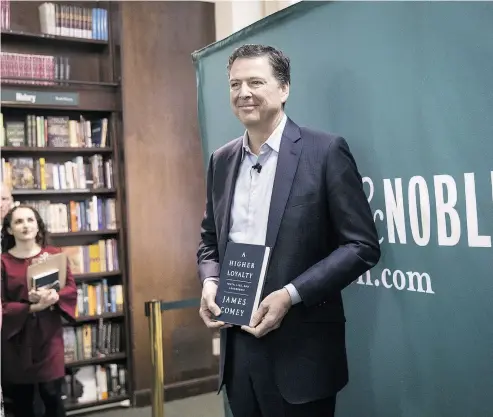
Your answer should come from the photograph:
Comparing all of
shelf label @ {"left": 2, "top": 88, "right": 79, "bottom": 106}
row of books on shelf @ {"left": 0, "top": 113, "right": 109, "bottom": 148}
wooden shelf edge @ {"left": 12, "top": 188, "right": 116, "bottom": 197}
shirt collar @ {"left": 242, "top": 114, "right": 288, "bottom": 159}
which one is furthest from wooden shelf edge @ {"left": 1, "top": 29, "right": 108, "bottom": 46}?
shirt collar @ {"left": 242, "top": 114, "right": 288, "bottom": 159}

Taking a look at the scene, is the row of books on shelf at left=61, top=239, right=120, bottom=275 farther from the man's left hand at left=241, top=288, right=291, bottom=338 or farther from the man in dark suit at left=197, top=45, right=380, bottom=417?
the man's left hand at left=241, top=288, right=291, bottom=338

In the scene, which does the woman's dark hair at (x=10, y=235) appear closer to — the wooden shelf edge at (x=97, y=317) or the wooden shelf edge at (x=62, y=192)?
the wooden shelf edge at (x=62, y=192)

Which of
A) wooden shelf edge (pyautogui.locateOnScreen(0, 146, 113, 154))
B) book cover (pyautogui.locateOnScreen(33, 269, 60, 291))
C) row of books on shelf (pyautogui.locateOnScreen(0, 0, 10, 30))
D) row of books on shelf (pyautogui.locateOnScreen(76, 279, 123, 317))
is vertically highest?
row of books on shelf (pyautogui.locateOnScreen(0, 0, 10, 30))

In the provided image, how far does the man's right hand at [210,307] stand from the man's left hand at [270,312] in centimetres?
11

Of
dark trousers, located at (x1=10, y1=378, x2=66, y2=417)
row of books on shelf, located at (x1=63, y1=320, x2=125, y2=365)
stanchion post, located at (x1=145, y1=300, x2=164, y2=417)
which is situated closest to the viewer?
stanchion post, located at (x1=145, y1=300, x2=164, y2=417)

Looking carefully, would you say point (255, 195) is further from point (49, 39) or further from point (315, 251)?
point (49, 39)

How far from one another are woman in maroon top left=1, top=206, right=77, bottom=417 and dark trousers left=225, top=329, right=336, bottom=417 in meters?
1.66

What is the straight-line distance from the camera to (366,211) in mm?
1437

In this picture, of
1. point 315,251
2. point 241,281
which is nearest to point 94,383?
point 241,281

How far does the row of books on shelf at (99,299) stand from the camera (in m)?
4.11

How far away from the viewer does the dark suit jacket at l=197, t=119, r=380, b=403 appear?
141 cm

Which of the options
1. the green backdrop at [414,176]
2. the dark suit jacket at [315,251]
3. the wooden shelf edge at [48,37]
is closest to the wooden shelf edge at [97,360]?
the wooden shelf edge at [48,37]

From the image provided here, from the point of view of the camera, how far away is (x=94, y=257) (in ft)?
13.7

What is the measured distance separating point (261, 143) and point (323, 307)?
0.46m
